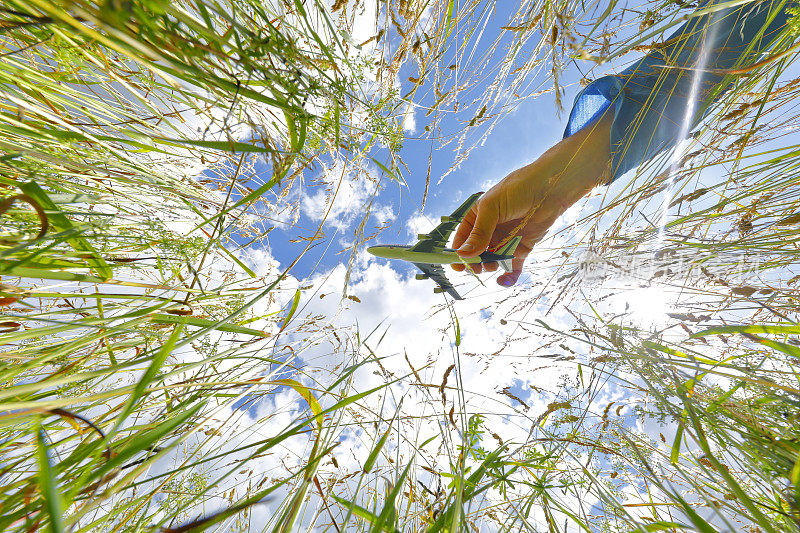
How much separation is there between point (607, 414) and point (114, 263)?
5.93 ft

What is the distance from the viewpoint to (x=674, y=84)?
101 centimetres

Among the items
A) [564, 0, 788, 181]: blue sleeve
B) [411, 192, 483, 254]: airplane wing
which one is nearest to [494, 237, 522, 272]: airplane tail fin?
[411, 192, 483, 254]: airplane wing

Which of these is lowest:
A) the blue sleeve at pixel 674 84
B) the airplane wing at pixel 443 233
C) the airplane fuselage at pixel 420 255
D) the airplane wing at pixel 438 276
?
the airplane wing at pixel 438 276

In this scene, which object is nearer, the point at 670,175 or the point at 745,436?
the point at 745,436

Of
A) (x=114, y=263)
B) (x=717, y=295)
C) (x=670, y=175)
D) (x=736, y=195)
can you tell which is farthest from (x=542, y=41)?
(x=114, y=263)

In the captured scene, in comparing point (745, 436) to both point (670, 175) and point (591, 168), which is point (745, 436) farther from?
point (591, 168)

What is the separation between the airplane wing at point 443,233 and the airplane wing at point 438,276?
18cm

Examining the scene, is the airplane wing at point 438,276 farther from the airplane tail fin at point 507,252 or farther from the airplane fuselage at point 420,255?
the airplane tail fin at point 507,252

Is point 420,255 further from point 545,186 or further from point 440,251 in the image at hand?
point 545,186

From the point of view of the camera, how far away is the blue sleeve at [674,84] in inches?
38.0

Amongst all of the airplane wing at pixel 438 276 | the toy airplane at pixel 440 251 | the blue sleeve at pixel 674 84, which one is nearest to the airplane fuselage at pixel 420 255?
the toy airplane at pixel 440 251

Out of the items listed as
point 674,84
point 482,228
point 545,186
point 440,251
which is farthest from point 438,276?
point 674,84

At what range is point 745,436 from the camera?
0.69 meters

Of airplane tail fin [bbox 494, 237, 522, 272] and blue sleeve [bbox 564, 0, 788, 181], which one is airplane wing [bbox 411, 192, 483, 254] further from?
blue sleeve [bbox 564, 0, 788, 181]
